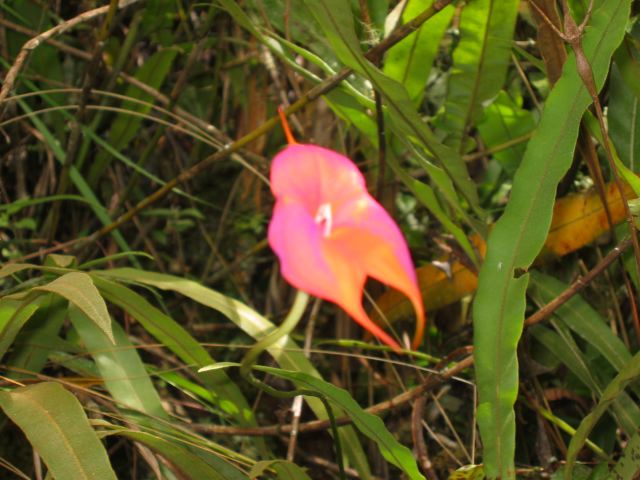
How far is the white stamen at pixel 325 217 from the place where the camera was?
392mm

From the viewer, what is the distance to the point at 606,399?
0.72 meters

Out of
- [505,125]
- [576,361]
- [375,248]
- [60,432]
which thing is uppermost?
[375,248]

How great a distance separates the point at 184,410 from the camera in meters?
1.21

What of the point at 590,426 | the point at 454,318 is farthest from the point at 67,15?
the point at 590,426

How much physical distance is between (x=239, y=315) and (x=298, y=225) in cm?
49

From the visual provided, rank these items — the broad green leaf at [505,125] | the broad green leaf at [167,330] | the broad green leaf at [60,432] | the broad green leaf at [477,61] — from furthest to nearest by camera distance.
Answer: the broad green leaf at [505,125] → the broad green leaf at [477,61] → the broad green leaf at [167,330] → the broad green leaf at [60,432]

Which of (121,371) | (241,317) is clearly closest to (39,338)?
(121,371)

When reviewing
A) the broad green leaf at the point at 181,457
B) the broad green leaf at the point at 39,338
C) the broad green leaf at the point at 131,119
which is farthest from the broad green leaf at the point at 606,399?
the broad green leaf at the point at 131,119

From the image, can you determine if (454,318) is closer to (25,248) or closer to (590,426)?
(590,426)

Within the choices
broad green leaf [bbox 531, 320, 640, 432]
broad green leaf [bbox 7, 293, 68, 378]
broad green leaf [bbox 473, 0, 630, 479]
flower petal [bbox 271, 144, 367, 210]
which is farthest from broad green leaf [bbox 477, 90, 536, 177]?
flower petal [bbox 271, 144, 367, 210]

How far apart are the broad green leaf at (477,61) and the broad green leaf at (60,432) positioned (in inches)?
22.4

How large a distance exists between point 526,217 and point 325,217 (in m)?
0.35

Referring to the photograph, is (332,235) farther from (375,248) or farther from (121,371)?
(121,371)

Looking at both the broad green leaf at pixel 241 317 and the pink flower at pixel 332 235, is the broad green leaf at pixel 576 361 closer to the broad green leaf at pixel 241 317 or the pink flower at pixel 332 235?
the broad green leaf at pixel 241 317
